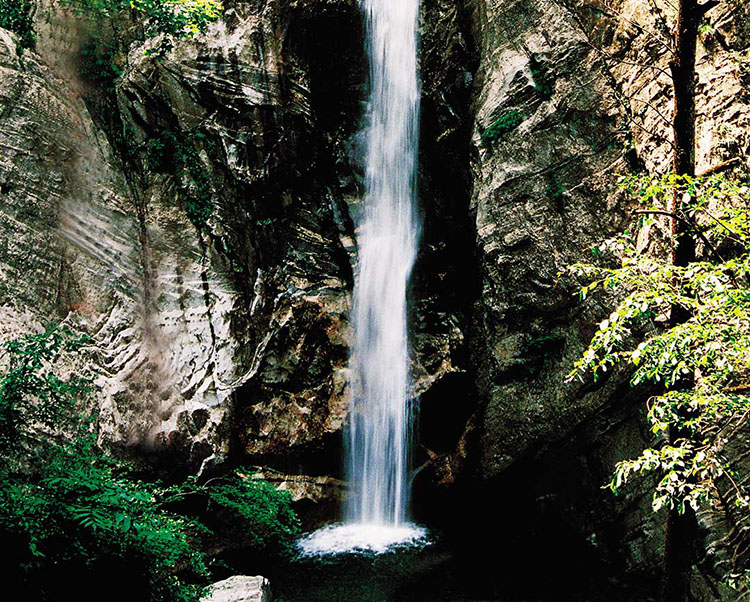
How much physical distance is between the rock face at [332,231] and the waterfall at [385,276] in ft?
0.91

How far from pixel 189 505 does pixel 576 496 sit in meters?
5.70

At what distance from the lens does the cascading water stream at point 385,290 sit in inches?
350

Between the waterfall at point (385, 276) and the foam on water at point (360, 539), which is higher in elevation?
the waterfall at point (385, 276)

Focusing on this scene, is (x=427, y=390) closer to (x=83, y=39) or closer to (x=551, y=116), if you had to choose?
(x=551, y=116)

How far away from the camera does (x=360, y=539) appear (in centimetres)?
809

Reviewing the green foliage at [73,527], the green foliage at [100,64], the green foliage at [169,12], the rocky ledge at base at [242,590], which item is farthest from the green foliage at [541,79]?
the rocky ledge at base at [242,590]

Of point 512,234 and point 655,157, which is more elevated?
point 655,157

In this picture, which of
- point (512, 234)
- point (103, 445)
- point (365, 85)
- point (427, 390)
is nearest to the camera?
point (103, 445)

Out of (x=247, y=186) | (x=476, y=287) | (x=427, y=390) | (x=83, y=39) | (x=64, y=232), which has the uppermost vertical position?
(x=83, y=39)

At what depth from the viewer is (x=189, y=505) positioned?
26.2 feet

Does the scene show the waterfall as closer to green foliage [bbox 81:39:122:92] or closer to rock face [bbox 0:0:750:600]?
rock face [bbox 0:0:750:600]

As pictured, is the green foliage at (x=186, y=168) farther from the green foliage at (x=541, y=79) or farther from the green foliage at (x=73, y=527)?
the green foliage at (x=541, y=79)

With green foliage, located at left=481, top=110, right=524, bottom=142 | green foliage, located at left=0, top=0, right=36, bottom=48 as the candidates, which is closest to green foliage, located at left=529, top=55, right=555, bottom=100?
green foliage, located at left=481, top=110, right=524, bottom=142

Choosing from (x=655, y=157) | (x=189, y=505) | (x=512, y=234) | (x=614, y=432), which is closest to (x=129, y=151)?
(x=189, y=505)
